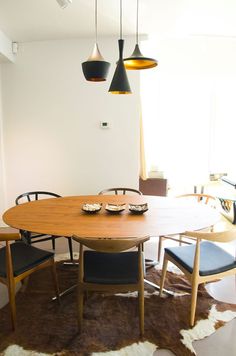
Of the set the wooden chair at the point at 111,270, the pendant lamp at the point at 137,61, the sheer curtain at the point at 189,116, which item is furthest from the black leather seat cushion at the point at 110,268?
the sheer curtain at the point at 189,116

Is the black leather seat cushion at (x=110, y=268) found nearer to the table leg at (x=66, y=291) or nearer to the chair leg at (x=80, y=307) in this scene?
the chair leg at (x=80, y=307)

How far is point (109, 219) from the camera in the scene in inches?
83.4

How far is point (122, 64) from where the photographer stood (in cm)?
222

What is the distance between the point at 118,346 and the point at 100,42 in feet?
11.9

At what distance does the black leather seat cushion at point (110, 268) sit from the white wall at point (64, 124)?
2.03m

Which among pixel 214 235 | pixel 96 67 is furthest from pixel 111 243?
pixel 96 67

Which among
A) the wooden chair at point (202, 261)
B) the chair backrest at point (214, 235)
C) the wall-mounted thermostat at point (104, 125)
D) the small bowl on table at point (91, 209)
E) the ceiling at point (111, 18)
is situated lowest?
the wooden chair at point (202, 261)

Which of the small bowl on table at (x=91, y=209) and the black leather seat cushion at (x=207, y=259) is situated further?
the small bowl on table at (x=91, y=209)

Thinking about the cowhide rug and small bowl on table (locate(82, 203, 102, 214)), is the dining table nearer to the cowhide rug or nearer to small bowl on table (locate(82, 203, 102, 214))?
small bowl on table (locate(82, 203, 102, 214))

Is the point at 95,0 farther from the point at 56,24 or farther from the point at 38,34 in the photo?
the point at 38,34

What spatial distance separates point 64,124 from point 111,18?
1.53m

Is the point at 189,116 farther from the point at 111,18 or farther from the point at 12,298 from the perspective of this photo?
the point at 12,298

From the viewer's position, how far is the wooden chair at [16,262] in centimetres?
184

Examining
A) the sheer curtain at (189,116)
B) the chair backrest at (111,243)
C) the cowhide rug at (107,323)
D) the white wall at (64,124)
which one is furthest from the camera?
the sheer curtain at (189,116)
